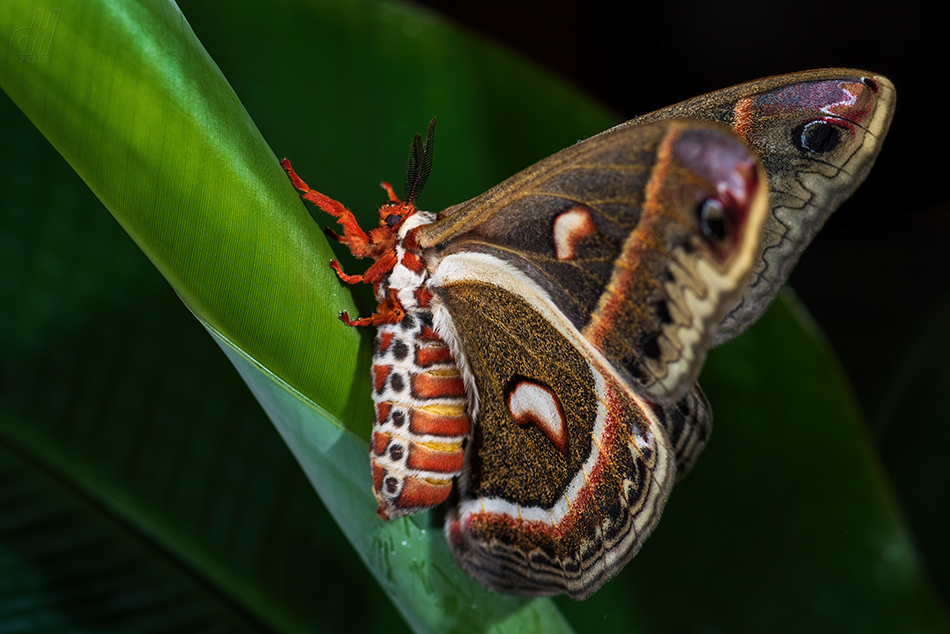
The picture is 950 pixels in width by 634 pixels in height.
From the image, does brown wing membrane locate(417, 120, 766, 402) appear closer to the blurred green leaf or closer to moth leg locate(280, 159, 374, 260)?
moth leg locate(280, 159, 374, 260)

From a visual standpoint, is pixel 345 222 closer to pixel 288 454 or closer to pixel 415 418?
pixel 415 418

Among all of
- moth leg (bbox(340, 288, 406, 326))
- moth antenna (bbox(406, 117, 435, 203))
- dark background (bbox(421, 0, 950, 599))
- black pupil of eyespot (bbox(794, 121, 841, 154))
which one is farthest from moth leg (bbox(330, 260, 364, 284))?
dark background (bbox(421, 0, 950, 599))

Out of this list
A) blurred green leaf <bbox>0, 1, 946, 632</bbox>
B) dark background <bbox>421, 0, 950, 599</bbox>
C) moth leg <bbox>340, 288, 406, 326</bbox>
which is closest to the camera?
moth leg <bbox>340, 288, 406, 326</bbox>

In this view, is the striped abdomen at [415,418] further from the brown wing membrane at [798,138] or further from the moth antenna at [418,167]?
the brown wing membrane at [798,138]

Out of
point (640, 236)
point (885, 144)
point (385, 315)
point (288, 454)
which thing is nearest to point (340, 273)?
point (385, 315)

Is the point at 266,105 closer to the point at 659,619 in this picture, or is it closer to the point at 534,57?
the point at 659,619

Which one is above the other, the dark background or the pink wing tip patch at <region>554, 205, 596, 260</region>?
the pink wing tip patch at <region>554, 205, 596, 260</region>

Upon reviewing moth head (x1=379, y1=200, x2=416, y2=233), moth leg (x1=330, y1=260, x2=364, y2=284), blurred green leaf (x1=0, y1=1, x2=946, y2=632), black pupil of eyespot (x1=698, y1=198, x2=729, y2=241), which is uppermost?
black pupil of eyespot (x1=698, y1=198, x2=729, y2=241)

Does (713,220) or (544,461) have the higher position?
(713,220)

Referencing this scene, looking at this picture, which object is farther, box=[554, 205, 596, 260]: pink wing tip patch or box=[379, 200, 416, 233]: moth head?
box=[379, 200, 416, 233]: moth head
